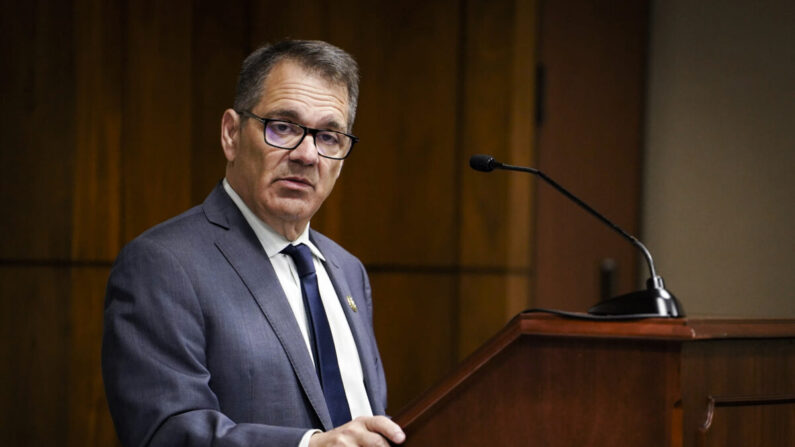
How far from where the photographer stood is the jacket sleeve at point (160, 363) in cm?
137

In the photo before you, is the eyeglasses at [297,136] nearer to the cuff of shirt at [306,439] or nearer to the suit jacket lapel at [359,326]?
the suit jacket lapel at [359,326]

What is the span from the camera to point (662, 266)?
3301 millimetres

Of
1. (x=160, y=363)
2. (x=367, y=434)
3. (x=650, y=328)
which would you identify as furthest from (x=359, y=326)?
(x=650, y=328)

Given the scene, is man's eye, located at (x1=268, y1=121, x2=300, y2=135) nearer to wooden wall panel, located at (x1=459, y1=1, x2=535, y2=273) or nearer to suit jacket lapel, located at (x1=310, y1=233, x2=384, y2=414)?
suit jacket lapel, located at (x1=310, y1=233, x2=384, y2=414)

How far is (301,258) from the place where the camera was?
5.77ft

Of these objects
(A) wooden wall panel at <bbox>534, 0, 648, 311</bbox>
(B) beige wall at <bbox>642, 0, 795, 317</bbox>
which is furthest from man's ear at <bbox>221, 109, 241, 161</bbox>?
(B) beige wall at <bbox>642, 0, 795, 317</bbox>

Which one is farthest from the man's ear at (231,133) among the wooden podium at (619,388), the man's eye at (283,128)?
the wooden podium at (619,388)

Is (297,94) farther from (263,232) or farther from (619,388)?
(619,388)

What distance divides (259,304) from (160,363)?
228 mm

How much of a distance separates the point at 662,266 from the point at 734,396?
2.27 m

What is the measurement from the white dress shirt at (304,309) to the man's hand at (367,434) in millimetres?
439

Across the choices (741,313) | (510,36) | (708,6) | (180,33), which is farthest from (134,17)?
(741,313)

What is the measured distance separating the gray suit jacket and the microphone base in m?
0.49

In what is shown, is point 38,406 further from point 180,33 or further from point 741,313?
point 741,313
